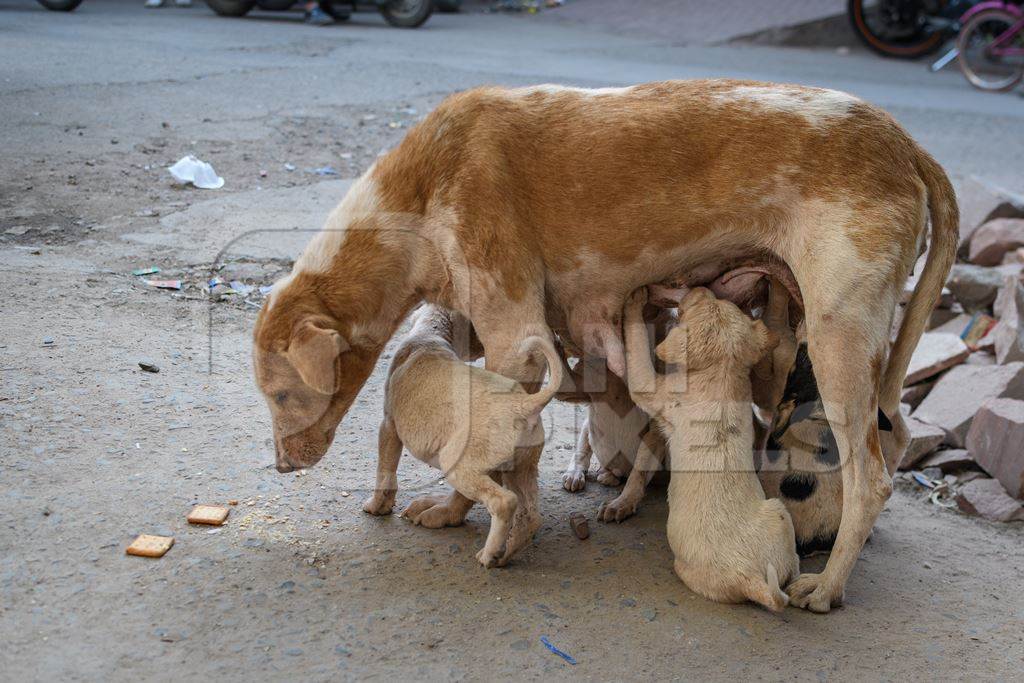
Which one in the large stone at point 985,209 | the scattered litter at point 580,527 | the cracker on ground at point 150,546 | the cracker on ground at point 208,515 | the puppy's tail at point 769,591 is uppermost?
the large stone at point 985,209

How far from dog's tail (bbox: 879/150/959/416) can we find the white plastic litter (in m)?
5.07

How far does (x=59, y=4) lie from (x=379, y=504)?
31.8ft

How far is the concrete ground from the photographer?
3.34m

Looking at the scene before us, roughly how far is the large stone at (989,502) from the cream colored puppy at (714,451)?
1.51 metres

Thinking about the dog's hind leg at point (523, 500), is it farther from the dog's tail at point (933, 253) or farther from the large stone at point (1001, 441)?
the large stone at point (1001, 441)

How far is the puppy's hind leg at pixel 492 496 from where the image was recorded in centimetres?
363

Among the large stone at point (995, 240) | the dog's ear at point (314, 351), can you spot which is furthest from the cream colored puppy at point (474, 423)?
the large stone at point (995, 240)

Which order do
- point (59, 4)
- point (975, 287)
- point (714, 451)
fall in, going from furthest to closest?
point (59, 4), point (975, 287), point (714, 451)

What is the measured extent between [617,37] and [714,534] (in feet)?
41.7

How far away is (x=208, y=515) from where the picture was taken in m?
3.92

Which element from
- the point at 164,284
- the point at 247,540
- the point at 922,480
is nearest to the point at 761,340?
the point at 922,480

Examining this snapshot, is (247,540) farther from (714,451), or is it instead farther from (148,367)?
(714,451)

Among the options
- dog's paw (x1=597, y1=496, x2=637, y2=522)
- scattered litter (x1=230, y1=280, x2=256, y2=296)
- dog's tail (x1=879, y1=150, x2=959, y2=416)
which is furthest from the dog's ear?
scattered litter (x1=230, y1=280, x2=256, y2=296)

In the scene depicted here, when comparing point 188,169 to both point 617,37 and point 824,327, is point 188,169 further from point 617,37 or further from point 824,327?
point 617,37
